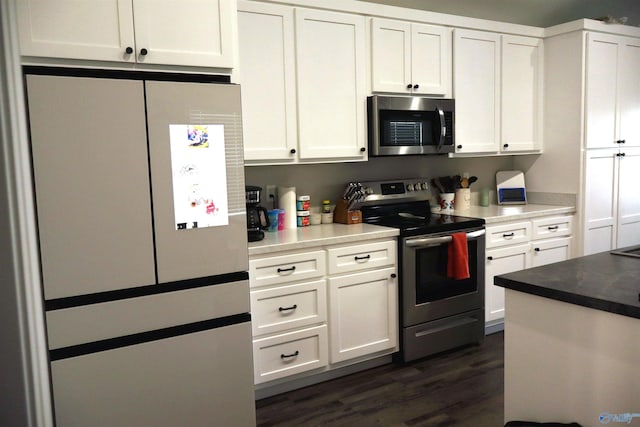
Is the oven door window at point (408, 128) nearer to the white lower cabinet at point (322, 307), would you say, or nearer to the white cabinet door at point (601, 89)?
the white lower cabinet at point (322, 307)

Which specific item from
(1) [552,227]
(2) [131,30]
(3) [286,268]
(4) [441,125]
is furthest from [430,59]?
(2) [131,30]

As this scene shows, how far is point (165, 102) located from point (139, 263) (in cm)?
69

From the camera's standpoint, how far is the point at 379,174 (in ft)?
12.5

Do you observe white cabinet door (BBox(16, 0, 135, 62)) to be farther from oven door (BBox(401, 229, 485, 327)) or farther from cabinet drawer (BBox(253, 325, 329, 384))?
oven door (BBox(401, 229, 485, 327))

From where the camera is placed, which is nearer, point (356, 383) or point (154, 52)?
point (154, 52)

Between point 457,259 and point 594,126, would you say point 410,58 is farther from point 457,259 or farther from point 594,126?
point 594,126

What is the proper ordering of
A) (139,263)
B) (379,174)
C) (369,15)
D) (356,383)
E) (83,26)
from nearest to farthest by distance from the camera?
(83,26) < (139,263) < (356,383) < (369,15) < (379,174)

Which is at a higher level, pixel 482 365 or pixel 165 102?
pixel 165 102

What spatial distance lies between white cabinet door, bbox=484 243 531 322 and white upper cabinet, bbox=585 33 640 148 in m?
1.04

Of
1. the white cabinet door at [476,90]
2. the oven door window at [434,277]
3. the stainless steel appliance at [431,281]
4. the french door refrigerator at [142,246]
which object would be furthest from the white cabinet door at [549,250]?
the french door refrigerator at [142,246]

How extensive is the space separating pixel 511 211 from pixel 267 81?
2110mm

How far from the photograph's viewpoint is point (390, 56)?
3383mm

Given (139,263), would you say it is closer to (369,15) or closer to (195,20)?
(195,20)

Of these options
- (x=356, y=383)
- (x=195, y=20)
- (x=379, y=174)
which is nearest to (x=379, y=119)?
(x=379, y=174)
